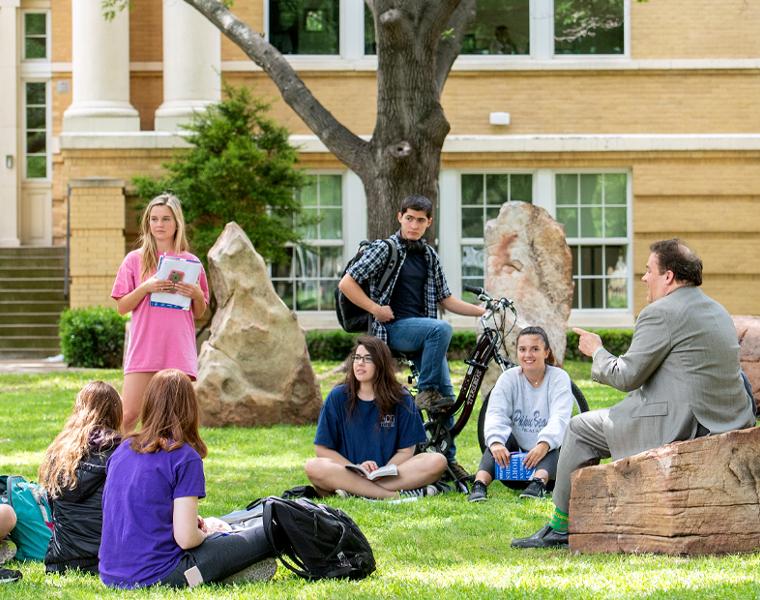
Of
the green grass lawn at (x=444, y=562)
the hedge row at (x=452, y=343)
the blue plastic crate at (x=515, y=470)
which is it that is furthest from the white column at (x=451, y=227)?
the blue plastic crate at (x=515, y=470)

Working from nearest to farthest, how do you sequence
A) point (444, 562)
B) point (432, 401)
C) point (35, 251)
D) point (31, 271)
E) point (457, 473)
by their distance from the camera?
1. point (444, 562)
2. point (457, 473)
3. point (432, 401)
4. point (31, 271)
5. point (35, 251)

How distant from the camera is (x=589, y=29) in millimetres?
23656

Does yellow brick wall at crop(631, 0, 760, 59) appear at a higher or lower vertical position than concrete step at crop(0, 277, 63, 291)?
higher

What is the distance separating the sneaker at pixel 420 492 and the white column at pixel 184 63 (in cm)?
1439

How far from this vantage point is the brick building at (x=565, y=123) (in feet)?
76.3

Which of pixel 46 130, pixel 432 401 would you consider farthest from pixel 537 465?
pixel 46 130

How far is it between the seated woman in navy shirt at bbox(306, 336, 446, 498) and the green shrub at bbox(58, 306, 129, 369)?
1120 centimetres

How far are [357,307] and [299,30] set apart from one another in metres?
14.9

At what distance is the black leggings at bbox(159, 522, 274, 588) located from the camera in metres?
5.96

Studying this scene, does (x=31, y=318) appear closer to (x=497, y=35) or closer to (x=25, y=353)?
(x=25, y=353)

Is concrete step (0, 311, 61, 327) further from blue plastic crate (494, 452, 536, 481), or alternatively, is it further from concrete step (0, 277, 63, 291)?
blue plastic crate (494, 452, 536, 481)

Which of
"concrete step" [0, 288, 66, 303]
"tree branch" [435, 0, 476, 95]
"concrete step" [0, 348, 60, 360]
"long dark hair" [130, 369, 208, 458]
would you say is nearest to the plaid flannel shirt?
"long dark hair" [130, 369, 208, 458]

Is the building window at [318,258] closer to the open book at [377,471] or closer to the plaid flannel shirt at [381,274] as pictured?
the plaid flannel shirt at [381,274]

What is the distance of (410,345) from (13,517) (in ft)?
11.6
